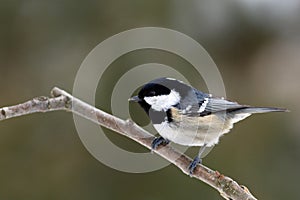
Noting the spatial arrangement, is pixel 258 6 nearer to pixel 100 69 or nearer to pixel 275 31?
pixel 275 31

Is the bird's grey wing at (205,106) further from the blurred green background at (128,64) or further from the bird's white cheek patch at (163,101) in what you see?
the blurred green background at (128,64)

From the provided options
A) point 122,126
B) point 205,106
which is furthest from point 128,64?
point 122,126

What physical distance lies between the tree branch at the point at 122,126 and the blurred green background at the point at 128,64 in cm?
80

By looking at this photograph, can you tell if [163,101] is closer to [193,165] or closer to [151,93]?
[151,93]

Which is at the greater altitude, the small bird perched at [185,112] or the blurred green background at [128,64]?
the blurred green background at [128,64]

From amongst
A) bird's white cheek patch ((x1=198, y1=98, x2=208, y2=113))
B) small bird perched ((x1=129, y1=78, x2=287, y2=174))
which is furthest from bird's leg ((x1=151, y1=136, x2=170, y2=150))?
bird's white cheek patch ((x1=198, y1=98, x2=208, y2=113))

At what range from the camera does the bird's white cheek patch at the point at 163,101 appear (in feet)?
3.08

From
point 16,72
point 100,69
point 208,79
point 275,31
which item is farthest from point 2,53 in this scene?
point 275,31

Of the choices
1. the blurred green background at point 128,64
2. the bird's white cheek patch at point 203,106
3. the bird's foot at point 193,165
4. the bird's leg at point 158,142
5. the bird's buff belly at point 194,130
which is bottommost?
the bird's foot at point 193,165

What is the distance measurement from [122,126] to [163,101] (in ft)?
0.33

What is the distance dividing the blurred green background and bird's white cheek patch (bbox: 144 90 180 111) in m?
0.77

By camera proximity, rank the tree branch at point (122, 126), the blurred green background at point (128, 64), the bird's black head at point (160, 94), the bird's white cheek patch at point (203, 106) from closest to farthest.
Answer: the tree branch at point (122, 126) < the bird's black head at point (160, 94) < the bird's white cheek patch at point (203, 106) < the blurred green background at point (128, 64)

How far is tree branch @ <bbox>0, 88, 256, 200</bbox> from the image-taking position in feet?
2.63

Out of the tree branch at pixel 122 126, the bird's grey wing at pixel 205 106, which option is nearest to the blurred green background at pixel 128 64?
the bird's grey wing at pixel 205 106
